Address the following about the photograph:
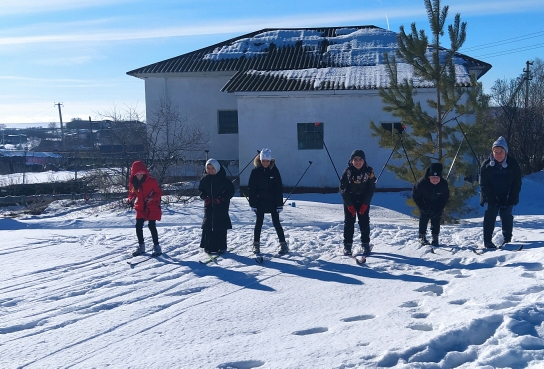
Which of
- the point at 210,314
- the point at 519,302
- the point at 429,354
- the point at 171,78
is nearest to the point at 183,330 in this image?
the point at 210,314

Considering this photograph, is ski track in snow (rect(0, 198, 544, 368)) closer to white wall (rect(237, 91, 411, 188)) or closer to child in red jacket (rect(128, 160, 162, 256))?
child in red jacket (rect(128, 160, 162, 256))

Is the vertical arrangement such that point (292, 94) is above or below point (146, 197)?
above

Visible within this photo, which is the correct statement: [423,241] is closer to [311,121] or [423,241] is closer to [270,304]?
[270,304]

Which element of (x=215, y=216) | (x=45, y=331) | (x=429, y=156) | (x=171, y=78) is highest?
(x=171, y=78)

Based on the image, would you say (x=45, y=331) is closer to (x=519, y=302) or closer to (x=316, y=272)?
(x=316, y=272)

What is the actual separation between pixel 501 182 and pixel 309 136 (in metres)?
10.0

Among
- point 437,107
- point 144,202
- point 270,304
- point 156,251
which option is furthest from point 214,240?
point 437,107

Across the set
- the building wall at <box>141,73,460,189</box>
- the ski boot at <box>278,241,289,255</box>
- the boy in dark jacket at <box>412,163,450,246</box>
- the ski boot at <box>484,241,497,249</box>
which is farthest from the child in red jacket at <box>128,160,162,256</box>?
the building wall at <box>141,73,460,189</box>

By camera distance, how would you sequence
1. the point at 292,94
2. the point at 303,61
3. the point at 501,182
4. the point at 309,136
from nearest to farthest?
the point at 501,182 → the point at 292,94 → the point at 309,136 → the point at 303,61

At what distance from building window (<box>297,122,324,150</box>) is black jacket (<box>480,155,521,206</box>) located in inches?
381

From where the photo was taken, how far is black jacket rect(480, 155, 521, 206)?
7.77 m

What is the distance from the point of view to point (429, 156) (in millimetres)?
11992

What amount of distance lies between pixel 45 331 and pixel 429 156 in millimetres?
9161

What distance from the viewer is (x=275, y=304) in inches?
228
